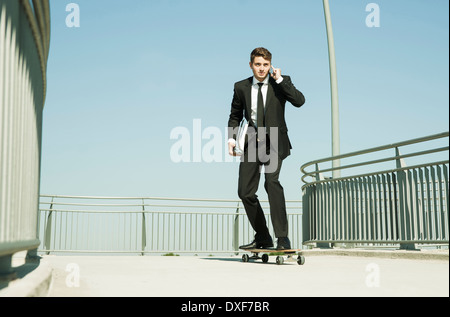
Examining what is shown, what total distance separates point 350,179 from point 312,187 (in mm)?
1190

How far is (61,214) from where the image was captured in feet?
41.8

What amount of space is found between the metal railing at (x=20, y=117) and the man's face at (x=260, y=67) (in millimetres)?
2433

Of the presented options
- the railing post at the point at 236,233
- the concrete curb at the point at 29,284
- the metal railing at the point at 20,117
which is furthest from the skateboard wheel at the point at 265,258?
the railing post at the point at 236,233

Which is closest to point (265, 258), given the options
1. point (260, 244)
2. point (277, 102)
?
point (260, 244)

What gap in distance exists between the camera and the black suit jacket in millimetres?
6301

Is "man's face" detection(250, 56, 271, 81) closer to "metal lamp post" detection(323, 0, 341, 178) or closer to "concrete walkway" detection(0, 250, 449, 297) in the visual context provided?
"concrete walkway" detection(0, 250, 449, 297)

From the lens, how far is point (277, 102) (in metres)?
6.43

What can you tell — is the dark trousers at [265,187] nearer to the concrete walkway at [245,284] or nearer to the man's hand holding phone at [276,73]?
the man's hand holding phone at [276,73]

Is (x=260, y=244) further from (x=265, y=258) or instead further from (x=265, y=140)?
(x=265, y=140)

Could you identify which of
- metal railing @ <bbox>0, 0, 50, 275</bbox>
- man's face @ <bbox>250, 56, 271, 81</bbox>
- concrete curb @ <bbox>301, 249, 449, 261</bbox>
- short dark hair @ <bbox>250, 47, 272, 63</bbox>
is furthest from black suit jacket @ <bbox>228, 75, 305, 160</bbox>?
metal railing @ <bbox>0, 0, 50, 275</bbox>

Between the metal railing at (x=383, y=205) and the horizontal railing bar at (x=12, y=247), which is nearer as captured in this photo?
the horizontal railing bar at (x=12, y=247)

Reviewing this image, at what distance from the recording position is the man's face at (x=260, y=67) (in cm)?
643

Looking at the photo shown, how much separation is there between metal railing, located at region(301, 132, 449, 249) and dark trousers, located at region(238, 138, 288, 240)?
1810 millimetres
